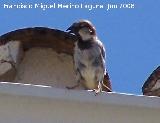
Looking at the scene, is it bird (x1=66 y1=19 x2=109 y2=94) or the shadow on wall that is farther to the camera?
the shadow on wall

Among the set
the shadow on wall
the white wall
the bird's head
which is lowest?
the white wall

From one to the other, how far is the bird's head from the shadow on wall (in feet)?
1.32

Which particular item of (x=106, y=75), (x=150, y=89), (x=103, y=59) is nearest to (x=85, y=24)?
(x=103, y=59)

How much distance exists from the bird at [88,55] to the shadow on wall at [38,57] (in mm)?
403

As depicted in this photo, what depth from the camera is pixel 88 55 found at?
5.02 meters

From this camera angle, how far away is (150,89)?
19.9 ft

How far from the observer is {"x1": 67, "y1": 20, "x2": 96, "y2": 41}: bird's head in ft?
16.4

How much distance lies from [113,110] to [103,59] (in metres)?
0.81

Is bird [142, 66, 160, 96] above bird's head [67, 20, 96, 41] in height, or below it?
below

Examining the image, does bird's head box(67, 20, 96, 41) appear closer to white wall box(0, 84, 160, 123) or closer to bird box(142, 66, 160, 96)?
white wall box(0, 84, 160, 123)

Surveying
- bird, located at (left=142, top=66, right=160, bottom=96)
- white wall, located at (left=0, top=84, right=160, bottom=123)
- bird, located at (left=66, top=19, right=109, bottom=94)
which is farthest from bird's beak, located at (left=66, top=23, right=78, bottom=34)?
bird, located at (left=142, top=66, right=160, bottom=96)

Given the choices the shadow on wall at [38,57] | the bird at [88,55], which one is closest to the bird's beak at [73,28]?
the bird at [88,55]

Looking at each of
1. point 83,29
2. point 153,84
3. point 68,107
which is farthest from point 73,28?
point 153,84

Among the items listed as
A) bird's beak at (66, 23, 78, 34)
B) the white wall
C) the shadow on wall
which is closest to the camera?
the white wall
